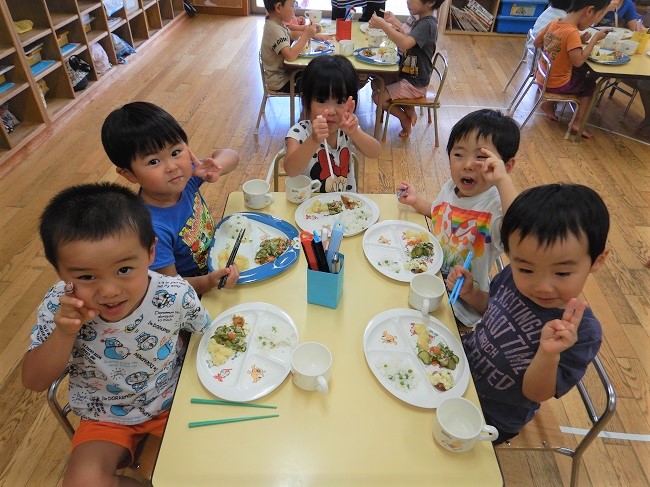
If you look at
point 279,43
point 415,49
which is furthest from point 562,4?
point 279,43

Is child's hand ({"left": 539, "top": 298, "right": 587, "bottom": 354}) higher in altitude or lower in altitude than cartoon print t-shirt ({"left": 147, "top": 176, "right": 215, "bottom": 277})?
higher

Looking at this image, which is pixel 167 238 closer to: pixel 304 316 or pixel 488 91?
pixel 304 316

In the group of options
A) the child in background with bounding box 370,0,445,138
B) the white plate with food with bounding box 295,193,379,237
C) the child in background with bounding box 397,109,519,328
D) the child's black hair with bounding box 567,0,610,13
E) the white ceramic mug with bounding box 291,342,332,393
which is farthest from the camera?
the child's black hair with bounding box 567,0,610,13

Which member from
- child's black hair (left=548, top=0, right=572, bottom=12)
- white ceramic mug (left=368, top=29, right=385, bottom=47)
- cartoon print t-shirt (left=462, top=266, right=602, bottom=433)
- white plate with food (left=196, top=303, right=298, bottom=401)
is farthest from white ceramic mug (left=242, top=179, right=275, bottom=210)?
child's black hair (left=548, top=0, right=572, bottom=12)

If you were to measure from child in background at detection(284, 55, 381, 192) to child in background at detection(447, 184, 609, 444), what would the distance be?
0.83m

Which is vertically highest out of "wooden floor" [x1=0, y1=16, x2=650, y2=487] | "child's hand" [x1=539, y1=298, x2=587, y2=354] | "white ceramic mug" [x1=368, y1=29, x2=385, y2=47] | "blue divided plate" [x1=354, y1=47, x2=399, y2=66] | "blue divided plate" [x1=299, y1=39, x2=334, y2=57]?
"child's hand" [x1=539, y1=298, x2=587, y2=354]

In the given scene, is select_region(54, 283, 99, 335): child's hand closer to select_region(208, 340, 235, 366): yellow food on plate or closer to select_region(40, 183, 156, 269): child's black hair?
select_region(40, 183, 156, 269): child's black hair


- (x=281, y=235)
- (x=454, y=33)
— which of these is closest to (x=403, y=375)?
(x=281, y=235)

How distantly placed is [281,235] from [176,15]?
607 centimetres

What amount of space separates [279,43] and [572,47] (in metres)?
2.32

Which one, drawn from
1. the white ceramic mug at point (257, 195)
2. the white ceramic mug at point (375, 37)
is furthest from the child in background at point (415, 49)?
the white ceramic mug at point (257, 195)

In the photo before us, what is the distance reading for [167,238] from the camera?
1.39 metres

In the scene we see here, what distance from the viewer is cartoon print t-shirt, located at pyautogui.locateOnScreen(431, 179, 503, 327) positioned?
1.51 meters

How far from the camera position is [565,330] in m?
0.93
